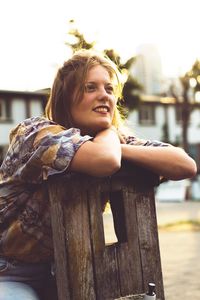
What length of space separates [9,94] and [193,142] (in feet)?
61.4

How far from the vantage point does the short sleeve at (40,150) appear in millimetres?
1973

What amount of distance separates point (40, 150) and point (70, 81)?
0.34 m

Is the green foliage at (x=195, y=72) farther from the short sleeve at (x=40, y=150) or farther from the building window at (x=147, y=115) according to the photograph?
the short sleeve at (x=40, y=150)

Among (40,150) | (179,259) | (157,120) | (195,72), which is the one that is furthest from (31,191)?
(157,120)

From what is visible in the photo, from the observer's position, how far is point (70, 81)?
2225 mm

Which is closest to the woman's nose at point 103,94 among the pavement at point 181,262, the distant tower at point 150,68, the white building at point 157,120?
the pavement at point 181,262

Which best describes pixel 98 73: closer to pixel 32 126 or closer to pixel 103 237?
pixel 32 126

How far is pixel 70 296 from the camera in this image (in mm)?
2000

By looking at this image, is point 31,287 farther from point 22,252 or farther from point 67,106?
point 67,106

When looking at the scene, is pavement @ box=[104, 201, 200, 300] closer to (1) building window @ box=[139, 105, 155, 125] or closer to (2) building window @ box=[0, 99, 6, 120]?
(2) building window @ box=[0, 99, 6, 120]

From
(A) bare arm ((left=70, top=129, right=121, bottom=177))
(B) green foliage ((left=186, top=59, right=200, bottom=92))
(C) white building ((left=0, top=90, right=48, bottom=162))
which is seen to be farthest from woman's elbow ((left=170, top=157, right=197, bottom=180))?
(C) white building ((left=0, top=90, right=48, bottom=162))

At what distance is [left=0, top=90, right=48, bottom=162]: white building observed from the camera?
3159 centimetres

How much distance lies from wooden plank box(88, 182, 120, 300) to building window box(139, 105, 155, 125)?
3762 cm

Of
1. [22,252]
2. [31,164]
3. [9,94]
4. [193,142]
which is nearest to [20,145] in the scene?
[31,164]
